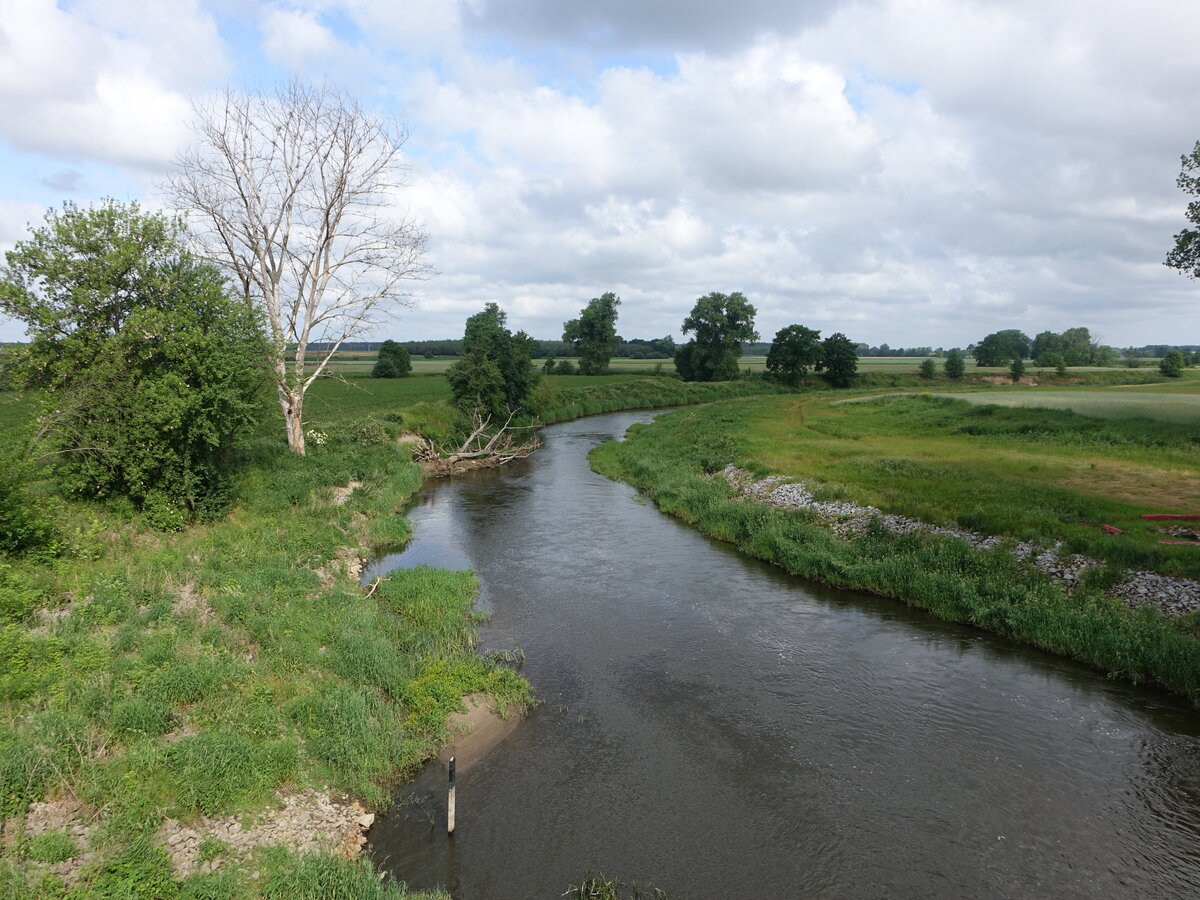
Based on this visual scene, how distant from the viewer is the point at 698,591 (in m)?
21.6

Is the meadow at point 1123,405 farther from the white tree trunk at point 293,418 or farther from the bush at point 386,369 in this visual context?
the bush at point 386,369

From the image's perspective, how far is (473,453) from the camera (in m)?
43.5

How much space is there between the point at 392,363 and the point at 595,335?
124ft

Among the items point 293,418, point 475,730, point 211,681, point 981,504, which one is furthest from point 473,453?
point 211,681

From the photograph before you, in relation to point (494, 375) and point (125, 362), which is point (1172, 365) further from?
point (125, 362)

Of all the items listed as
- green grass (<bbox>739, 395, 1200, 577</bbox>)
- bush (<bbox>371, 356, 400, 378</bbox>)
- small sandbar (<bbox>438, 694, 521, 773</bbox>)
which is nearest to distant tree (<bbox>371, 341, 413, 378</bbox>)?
bush (<bbox>371, 356, 400, 378</bbox>)

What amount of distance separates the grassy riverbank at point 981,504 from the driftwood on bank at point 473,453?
624 cm

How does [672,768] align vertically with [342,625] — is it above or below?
below

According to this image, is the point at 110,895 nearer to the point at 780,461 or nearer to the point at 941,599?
the point at 941,599

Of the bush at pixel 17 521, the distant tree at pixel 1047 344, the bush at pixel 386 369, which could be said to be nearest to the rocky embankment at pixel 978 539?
the bush at pixel 17 521

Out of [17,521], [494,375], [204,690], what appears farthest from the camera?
[494,375]

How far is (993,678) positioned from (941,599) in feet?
12.8

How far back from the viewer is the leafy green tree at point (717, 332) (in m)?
112

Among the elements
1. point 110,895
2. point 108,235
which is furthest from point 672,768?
point 108,235
